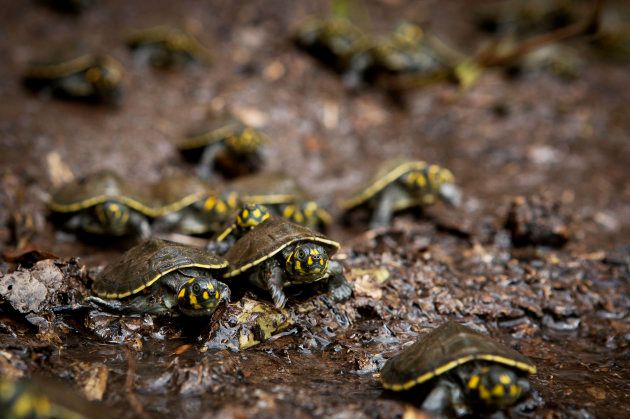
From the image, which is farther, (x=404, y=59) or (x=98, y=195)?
(x=404, y=59)

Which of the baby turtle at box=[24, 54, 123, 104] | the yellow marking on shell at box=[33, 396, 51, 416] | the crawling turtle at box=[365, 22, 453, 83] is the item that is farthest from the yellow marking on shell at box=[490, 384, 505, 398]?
the baby turtle at box=[24, 54, 123, 104]

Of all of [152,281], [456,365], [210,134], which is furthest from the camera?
[210,134]

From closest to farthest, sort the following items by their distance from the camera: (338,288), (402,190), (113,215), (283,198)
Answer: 1. (338,288)
2. (113,215)
3. (283,198)
4. (402,190)

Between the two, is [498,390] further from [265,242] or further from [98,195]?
[98,195]

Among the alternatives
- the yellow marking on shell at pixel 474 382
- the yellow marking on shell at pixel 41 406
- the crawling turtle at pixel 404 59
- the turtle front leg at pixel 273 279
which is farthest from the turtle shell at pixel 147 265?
the crawling turtle at pixel 404 59

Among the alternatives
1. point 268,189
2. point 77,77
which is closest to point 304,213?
point 268,189

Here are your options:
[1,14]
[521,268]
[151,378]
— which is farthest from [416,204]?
[1,14]

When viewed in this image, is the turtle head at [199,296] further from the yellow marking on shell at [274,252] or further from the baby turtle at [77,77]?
the baby turtle at [77,77]
